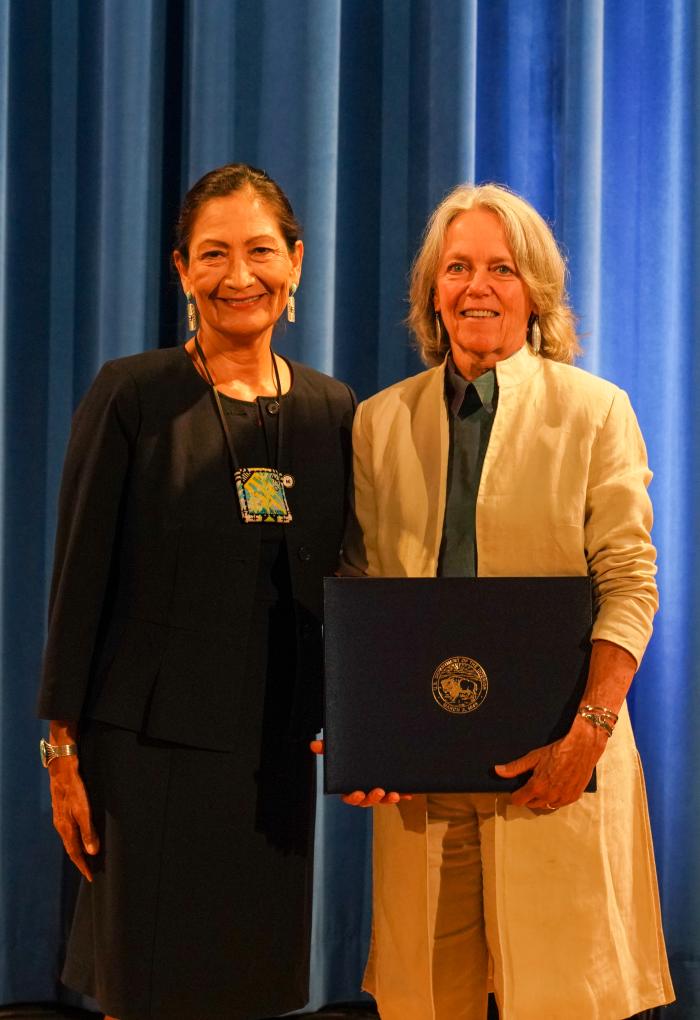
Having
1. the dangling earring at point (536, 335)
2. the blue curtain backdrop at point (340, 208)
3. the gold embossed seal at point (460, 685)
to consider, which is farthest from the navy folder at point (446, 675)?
the blue curtain backdrop at point (340, 208)

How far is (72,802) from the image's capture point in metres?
1.66

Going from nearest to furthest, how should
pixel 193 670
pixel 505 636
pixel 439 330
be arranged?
1. pixel 505 636
2. pixel 193 670
3. pixel 439 330

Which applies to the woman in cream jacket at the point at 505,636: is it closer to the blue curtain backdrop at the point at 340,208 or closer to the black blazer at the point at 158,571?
the black blazer at the point at 158,571

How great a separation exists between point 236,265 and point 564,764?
0.88 metres

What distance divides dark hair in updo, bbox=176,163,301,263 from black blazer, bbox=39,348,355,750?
0.23 meters

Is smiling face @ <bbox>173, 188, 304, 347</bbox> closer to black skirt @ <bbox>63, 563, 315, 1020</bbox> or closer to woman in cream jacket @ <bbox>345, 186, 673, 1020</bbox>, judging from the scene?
woman in cream jacket @ <bbox>345, 186, 673, 1020</bbox>

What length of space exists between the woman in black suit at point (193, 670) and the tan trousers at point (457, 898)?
0.73ft

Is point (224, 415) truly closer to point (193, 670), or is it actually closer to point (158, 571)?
point (158, 571)

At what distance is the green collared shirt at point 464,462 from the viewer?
165 centimetres

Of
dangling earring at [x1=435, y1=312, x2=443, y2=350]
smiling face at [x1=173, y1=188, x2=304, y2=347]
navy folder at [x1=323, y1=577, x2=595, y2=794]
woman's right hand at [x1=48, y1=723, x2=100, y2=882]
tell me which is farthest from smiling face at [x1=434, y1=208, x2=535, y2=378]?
woman's right hand at [x1=48, y1=723, x2=100, y2=882]

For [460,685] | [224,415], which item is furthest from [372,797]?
[224,415]

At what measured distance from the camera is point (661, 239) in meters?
2.36

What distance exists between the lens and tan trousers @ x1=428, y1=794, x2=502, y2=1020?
1.64 m

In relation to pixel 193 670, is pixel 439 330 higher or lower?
higher
